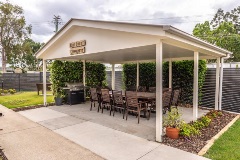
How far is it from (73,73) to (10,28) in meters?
20.0

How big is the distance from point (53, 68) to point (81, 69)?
5.28 feet

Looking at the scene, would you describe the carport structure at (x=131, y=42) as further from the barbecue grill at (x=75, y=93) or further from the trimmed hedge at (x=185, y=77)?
the barbecue grill at (x=75, y=93)

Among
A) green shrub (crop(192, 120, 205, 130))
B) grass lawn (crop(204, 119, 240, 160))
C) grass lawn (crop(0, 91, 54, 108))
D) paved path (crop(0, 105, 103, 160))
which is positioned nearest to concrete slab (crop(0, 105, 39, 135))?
paved path (crop(0, 105, 103, 160))

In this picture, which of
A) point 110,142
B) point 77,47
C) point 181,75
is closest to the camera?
point 110,142

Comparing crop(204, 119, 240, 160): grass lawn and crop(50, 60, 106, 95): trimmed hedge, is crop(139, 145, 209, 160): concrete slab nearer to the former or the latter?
crop(204, 119, 240, 160): grass lawn

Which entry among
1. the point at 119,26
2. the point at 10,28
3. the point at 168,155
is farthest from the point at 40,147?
the point at 10,28

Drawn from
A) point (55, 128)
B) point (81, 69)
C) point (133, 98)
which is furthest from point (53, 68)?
point (133, 98)

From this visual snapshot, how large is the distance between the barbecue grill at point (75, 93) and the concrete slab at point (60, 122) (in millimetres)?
2453

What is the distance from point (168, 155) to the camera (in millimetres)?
3611

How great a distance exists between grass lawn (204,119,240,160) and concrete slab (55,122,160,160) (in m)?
1.22

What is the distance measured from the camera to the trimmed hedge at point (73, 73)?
9.17 metres

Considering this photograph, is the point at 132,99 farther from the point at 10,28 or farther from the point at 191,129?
the point at 10,28

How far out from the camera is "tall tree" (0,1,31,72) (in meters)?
22.9

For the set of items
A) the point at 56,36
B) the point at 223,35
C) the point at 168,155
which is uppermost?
the point at 223,35
